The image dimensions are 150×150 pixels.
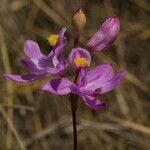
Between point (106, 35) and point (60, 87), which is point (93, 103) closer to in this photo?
point (60, 87)

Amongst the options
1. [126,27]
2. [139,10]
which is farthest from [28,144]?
[139,10]

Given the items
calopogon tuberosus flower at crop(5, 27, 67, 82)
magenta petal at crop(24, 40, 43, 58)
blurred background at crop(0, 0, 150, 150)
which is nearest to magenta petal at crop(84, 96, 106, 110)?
calopogon tuberosus flower at crop(5, 27, 67, 82)

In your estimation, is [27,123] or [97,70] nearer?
[97,70]

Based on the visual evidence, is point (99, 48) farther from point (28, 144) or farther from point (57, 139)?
point (57, 139)

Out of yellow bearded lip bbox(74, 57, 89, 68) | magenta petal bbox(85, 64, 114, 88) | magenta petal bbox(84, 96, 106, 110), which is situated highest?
yellow bearded lip bbox(74, 57, 89, 68)

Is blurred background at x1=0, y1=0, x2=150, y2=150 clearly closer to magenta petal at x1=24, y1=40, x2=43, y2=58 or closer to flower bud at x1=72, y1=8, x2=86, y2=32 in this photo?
magenta petal at x1=24, y1=40, x2=43, y2=58
